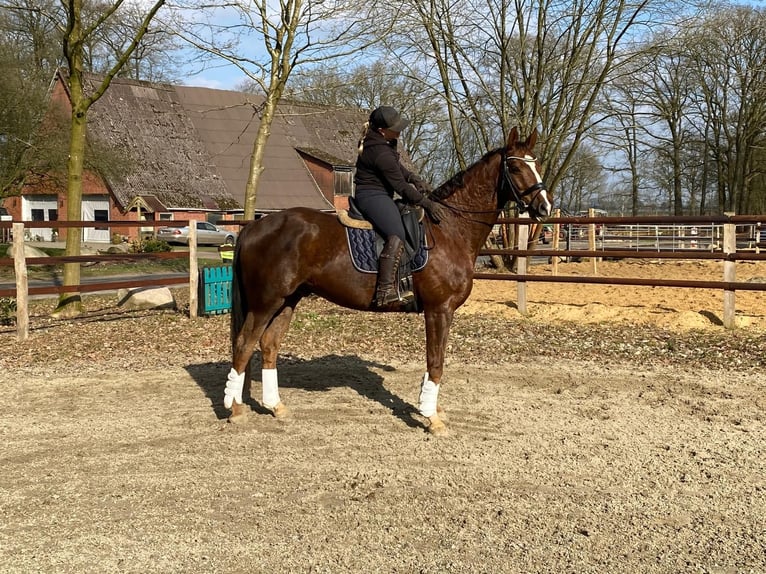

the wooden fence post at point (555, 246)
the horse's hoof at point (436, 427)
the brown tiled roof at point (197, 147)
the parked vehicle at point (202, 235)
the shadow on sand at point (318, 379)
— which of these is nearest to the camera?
the horse's hoof at point (436, 427)

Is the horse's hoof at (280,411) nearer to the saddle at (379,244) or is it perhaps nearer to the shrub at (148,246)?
the saddle at (379,244)

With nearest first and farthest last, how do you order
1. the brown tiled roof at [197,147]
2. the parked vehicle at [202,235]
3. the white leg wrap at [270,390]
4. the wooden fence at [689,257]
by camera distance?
the white leg wrap at [270,390] → the wooden fence at [689,257] → the parked vehicle at [202,235] → the brown tiled roof at [197,147]

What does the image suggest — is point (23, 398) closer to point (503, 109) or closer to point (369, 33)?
point (369, 33)

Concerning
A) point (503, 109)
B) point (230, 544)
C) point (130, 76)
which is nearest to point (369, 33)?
point (503, 109)

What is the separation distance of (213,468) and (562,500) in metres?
2.43

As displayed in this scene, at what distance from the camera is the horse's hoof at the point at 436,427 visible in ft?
19.0

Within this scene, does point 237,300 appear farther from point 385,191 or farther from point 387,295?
point 385,191

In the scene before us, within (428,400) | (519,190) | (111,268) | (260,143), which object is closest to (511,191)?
(519,190)

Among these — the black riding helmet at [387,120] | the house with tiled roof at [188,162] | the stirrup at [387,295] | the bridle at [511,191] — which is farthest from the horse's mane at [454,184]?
the house with tiled roof at [188,162]

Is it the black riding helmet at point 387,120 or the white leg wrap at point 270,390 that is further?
the white leg wrap at point 270,390

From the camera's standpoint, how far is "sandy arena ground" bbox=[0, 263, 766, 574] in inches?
146

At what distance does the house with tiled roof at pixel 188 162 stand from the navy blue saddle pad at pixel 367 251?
104 feet

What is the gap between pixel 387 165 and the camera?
19.2 feet

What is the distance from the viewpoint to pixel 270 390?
630 centimetres
